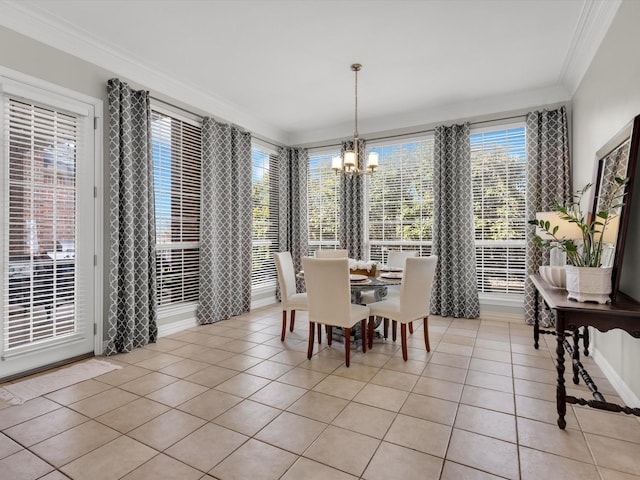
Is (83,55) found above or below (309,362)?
above

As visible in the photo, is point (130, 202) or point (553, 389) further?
point (130, 202)

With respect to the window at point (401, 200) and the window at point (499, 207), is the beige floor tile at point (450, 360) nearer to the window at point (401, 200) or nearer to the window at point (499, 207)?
the window at point (499, 207)

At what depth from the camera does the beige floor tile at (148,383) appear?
2.64 m

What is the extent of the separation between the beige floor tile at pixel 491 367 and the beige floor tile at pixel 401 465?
56.6 inches

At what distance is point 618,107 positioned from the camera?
2619 millimetres

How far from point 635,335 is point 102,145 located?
14.3 feet

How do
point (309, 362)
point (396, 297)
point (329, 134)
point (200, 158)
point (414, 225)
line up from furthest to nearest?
1. point (329, 134)
2. point (414, 225)
3. point (200, 158)
4. point (396, 297)
5. point (309, 362)

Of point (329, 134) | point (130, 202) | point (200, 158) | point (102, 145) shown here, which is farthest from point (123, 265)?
point (329, 134)

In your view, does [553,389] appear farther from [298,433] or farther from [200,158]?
[200,158]

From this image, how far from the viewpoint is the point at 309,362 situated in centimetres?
321

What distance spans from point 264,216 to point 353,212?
57.2 inches

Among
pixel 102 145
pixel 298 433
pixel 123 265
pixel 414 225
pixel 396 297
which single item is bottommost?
pixel 298 433

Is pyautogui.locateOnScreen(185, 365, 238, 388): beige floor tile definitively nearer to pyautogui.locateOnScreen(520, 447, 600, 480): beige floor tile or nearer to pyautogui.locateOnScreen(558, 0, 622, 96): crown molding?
pyautogui.locateOnScreen(520, 447, 600, 480): beige floor tile

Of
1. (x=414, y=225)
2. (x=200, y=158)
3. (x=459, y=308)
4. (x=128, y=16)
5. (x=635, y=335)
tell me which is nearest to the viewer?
(x=635, y=335)
